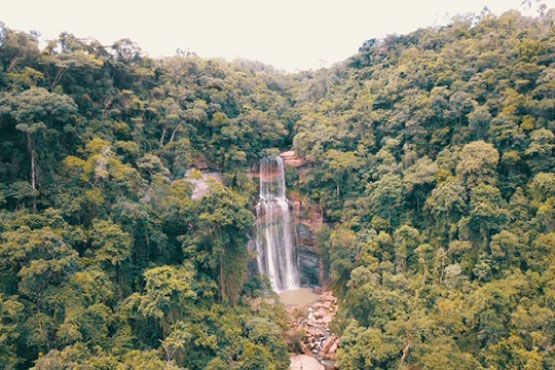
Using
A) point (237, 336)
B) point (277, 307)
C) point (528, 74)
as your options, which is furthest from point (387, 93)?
point (237, 336)

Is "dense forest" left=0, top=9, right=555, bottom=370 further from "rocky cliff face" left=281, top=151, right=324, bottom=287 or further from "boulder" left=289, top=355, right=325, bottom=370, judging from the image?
"boulder" left=289, top=355, right=325, bottom=370

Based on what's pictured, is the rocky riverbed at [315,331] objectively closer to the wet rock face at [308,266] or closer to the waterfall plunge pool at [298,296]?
the waterfall plunge pool at [298,296]

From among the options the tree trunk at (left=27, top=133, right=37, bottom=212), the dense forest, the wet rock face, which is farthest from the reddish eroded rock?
the tree trunk at (left=27, top=133, right=37, bottom=212)

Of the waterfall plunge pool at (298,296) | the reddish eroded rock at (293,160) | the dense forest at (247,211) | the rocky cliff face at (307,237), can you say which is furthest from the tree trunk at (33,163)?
the reddish eroded rock at (293,160)

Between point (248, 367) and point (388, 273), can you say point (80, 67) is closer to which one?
point (248, 367)

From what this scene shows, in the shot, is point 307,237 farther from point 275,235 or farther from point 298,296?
point 298,296

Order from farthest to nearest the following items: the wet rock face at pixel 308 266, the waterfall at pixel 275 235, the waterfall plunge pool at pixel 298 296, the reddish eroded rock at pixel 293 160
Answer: the reddish eroded rock at pixel 293 160 < the wet rock face at pixel 308 266 < the waterfall at pixel 275 235 < the waterfall plunge pool at pixel 298 296
